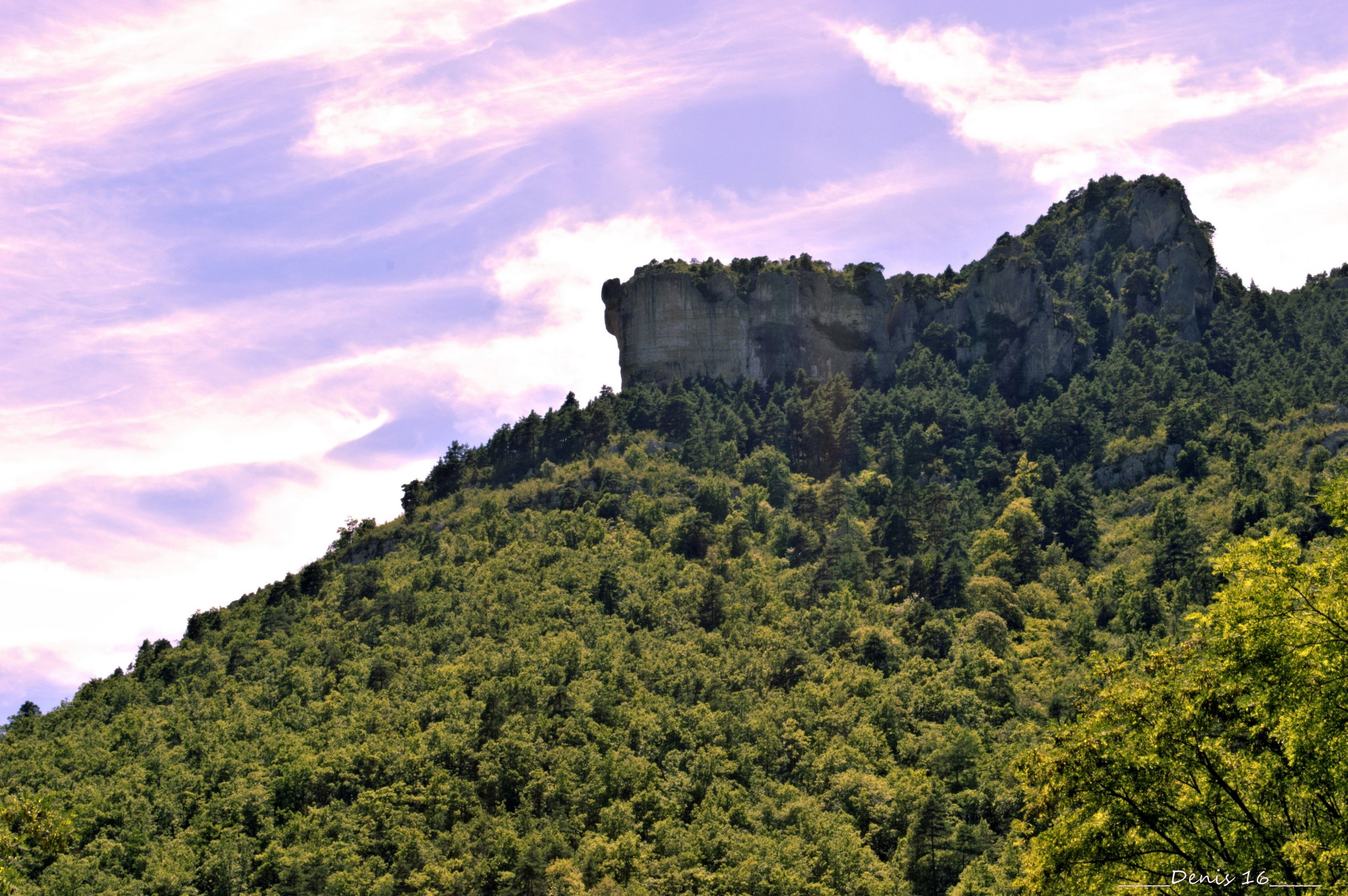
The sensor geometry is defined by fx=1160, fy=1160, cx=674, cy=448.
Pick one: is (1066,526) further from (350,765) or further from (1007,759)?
(350,765)

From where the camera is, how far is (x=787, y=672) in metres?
82.2

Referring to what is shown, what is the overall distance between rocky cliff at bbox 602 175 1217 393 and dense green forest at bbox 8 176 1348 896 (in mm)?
7353

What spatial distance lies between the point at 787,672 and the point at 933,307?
8341cm

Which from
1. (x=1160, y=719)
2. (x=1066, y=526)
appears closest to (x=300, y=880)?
(x=1160, y=719)

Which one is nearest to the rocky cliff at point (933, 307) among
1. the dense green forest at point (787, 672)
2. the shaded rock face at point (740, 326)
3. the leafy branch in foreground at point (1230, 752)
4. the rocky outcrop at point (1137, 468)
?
the shaded rock face at point (740, 326)

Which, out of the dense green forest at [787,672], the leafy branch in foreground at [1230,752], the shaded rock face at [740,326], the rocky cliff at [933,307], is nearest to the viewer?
the leafy branch in foreground at [1230,752]

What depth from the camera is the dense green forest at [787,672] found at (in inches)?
818

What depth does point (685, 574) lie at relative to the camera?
314 ft

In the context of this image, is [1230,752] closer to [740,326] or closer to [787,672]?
[787,672]

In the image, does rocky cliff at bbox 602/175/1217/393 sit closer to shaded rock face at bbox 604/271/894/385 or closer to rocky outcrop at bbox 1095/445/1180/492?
shaded rock face at bbox 604/271/894/385

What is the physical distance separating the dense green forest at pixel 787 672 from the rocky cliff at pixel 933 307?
24.1ft

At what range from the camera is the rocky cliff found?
141 meters

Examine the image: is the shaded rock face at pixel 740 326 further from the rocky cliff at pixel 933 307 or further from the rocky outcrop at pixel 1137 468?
the rocky outcrop at pixel 1137 468

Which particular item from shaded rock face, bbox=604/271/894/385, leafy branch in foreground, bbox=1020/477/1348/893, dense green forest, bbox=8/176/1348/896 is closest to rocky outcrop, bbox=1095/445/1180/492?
dense green forest, bbox=8/176/1348/896
